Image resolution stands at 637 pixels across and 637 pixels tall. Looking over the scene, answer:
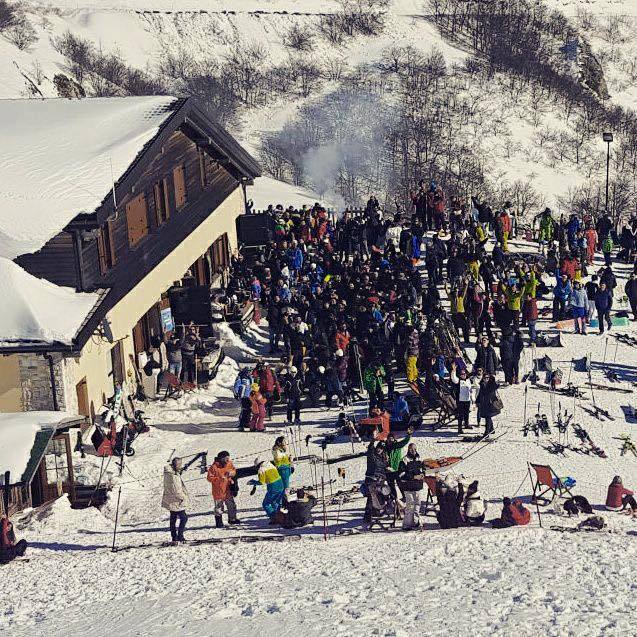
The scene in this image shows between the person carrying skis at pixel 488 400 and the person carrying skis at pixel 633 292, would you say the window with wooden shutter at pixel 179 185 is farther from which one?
the person carrying skis at pixel 488 400

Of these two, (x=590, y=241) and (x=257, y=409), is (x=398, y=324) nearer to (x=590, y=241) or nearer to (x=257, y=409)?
(x=257, y=409)

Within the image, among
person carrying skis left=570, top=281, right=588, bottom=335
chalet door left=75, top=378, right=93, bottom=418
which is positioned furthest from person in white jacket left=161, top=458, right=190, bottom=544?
person carrying skis left=570, top=281, right=588, bottom=335

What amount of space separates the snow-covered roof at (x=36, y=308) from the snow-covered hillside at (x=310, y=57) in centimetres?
3869

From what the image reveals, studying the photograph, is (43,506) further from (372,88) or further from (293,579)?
(372,88)

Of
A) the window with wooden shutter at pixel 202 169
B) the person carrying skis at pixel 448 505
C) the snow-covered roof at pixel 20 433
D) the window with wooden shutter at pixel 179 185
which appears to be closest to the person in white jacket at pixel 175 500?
the snow-covered roof at pixel 20 433

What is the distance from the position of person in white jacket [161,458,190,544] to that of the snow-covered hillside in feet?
150

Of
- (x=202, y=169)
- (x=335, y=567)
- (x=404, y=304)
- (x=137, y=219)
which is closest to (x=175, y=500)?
(x=335, y=567)

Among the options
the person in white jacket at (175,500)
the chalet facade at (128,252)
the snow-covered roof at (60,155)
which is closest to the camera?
the person in white jacket at (175,500)

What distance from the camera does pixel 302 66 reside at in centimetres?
7462

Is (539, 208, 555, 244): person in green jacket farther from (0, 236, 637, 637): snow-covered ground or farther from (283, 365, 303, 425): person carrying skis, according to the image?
(283, 365, 303, 425): person carrying skis

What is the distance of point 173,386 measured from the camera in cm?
2544

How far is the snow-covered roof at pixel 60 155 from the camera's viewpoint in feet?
80.3

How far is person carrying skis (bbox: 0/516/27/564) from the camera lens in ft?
58.8

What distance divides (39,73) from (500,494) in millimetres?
50022
